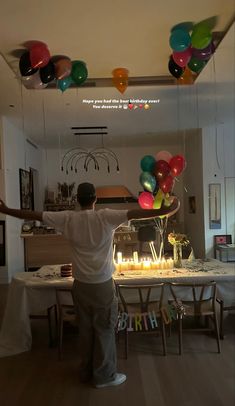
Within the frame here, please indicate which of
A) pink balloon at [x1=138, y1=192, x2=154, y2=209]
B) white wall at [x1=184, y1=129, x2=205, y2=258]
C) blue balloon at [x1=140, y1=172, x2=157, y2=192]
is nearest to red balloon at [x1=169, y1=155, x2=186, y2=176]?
blue balloon at [x1=140, y1=172, x2=157, y2=192]

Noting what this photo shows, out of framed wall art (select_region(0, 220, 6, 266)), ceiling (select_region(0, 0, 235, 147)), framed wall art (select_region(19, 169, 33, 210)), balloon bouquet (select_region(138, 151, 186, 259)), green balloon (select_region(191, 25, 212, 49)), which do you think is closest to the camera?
ceiling (select_region(0, 0, 235, 147))

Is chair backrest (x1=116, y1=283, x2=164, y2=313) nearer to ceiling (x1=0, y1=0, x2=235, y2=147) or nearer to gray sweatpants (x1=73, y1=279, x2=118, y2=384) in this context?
gray sweatpants (x1=73, y1=279, x2=118, y2=384)

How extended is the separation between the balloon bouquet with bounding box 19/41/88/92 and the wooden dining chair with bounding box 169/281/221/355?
2340 millimetres

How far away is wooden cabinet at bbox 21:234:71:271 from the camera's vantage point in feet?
22.4

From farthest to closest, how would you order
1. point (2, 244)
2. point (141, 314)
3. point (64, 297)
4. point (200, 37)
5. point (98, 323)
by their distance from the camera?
point (2, 244) < point (64, 297) < point (141, 314) < point (200, 37) < point (98, 323)

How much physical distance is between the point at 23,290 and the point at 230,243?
5209 millimetres

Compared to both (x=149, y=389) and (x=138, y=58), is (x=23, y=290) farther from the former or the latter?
(x=138, y=58)

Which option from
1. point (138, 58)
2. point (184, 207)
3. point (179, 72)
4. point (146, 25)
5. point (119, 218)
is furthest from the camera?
point (184, 207)

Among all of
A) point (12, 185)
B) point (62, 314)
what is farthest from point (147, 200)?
point (12, 185)

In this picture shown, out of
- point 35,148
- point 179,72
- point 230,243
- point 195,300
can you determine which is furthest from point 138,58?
point 35,148

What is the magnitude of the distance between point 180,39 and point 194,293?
228 cm

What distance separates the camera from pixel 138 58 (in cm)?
382

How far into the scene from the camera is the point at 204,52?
327 centimetres

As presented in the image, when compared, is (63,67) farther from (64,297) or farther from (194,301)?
(194,301)
